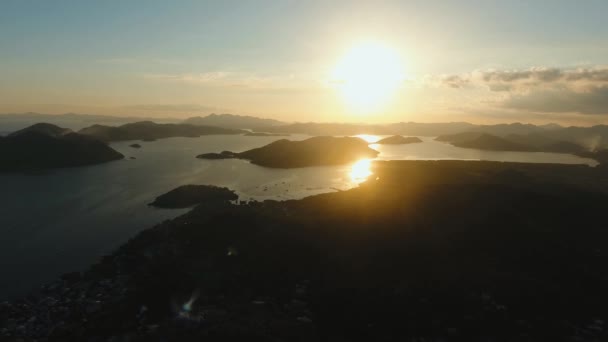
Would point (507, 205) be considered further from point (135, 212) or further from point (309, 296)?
point (135, 212)

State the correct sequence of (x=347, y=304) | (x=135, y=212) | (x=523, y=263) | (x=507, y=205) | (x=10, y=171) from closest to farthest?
(x=347, y=304), (x=523, y=263), (x=507, y=205), (x=135, y=212), (x=10, y=171)

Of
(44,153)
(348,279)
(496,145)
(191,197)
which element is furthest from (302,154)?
(496,145)

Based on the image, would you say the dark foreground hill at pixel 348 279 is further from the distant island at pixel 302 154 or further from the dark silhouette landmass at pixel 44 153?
the dark silhouette landmass at pixel 44 153

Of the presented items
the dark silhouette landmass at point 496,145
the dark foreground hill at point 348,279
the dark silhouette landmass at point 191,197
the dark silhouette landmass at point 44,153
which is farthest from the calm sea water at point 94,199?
the dark silhouette landmass at point 496,145

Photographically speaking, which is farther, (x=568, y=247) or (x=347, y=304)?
(x=568, y=247)

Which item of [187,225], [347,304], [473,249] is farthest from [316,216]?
[347,304]

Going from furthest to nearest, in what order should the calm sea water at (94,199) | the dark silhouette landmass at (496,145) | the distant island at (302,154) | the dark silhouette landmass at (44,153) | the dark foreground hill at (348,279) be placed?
1. the dark silhouette landmass at (496,145)
2. the distant island at (302,154)
3. the dark silhouette landmass at (44,153)
4. the calm sea water at (94,199)
5. the dark foreground hill at (348,279)

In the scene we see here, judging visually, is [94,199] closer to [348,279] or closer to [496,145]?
[348,279]
